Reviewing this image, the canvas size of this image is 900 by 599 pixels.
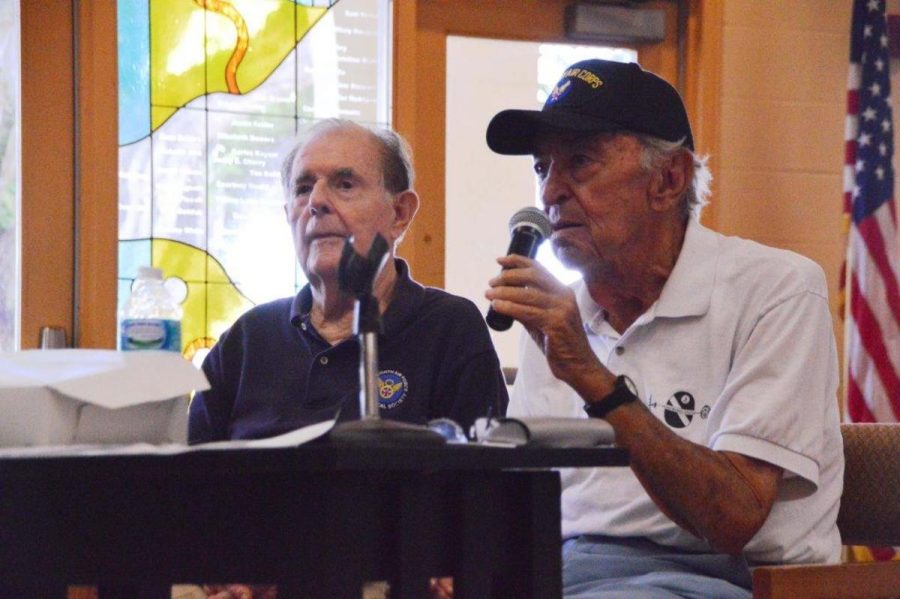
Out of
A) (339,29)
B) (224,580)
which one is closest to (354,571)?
(224,580)

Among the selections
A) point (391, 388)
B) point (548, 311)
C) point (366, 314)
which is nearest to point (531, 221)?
point (548, 311)

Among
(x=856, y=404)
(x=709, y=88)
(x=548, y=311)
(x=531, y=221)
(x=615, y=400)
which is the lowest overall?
(x=856, y=404)

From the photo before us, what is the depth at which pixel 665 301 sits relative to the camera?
1770 millimetres

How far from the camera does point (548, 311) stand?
1505 millimetres

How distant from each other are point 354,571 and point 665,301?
83 centimetres

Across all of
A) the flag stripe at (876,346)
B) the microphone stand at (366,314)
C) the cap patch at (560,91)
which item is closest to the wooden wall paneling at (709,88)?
the flag stripe at (876,346)

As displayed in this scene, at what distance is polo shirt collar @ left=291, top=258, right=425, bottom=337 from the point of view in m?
2.11

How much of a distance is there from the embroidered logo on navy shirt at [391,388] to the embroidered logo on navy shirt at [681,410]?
50 centimetres

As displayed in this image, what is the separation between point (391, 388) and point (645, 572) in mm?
579

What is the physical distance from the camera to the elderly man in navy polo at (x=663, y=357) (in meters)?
1.53

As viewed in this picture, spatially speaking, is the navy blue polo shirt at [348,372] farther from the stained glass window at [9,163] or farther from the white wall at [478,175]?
the white wall at [478,175]

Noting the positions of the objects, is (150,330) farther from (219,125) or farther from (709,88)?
(709,88)

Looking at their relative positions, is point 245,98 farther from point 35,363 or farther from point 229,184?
point 35,363

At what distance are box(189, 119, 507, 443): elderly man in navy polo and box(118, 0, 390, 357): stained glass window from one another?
1.05 m
